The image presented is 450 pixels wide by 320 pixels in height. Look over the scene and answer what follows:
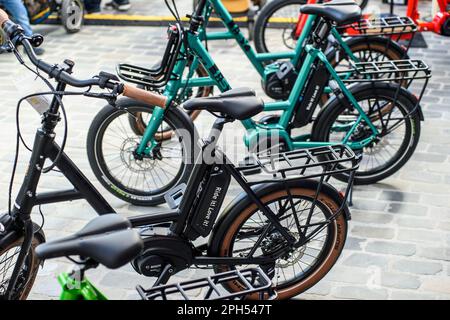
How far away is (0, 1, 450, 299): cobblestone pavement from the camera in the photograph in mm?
3938

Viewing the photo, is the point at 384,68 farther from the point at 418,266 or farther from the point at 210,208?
the point at 210,208

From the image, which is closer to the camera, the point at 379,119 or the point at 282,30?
the point at 379,119

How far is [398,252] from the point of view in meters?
4.25

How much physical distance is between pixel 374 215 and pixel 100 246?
9.06 ft

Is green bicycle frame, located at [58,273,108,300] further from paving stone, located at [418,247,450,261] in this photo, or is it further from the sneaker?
the sneaker

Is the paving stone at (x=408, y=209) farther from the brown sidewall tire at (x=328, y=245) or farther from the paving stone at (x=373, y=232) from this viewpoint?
the brown sidewall tire at (x=328, y=245)

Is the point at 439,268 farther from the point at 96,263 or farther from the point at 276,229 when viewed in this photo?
the point at 96,263

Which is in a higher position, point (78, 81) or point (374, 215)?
point (78, 81)

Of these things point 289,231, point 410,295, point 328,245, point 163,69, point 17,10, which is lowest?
point 410,295

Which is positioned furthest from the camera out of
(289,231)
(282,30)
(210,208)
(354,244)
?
(282,30)

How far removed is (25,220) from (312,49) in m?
2.34

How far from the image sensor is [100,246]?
2.26 meters

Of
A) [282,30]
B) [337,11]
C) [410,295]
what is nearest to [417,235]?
[410,295]
